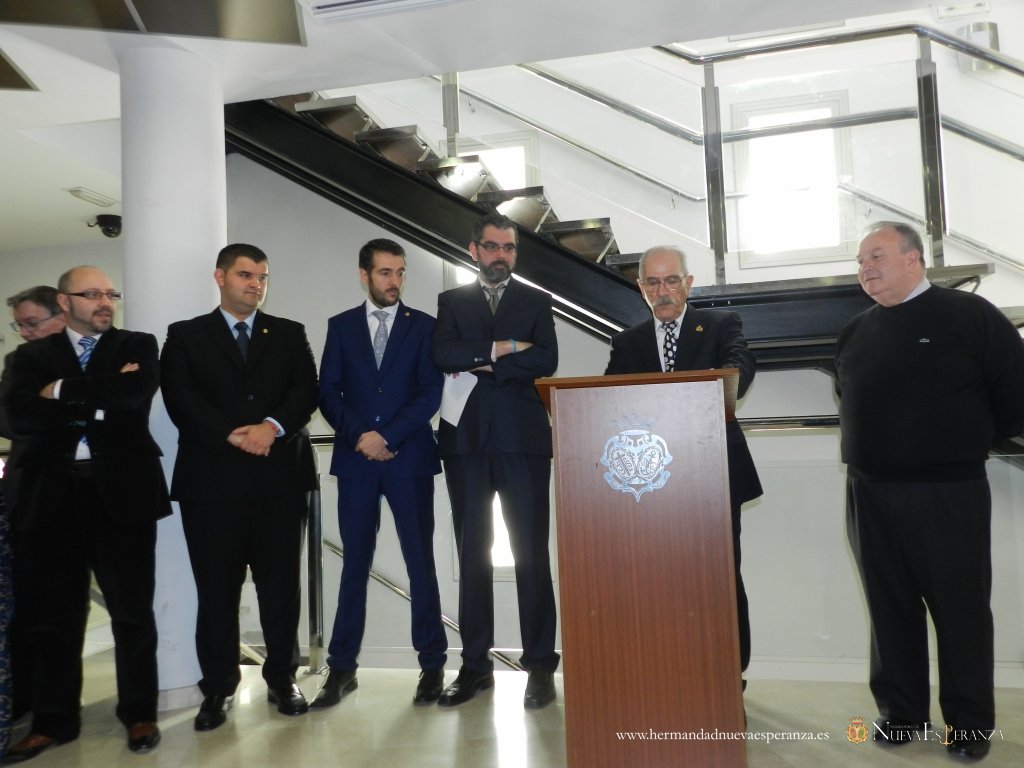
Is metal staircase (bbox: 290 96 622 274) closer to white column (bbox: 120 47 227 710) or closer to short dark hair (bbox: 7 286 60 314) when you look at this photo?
white column (bbox: 120 47 227 710)

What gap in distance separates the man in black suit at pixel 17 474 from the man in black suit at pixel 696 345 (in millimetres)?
1954

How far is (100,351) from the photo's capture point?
9.31 ft

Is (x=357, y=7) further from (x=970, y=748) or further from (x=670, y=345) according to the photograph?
(x=970, y=748)

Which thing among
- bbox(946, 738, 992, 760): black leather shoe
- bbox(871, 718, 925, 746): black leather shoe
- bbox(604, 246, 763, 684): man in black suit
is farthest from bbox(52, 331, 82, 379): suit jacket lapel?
bbox(946, 738, 992, 760): black leather shoe

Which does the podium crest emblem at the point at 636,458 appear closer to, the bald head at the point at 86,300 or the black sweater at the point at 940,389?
the black sweater at the point at 940,389

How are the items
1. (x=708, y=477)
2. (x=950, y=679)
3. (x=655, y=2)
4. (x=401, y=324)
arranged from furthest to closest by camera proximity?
(x=655, y=2) → (x=401, y=324) → (x=950, y=679) → (x=708, y=477)

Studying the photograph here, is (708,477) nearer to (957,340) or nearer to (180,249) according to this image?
(957,340)

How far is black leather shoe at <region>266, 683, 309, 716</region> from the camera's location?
9.66 feet

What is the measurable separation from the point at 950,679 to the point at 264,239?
Answer: 5596 millimetres

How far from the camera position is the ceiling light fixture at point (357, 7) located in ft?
11.3

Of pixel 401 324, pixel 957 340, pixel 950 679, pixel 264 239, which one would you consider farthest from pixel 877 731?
pixel 264 239

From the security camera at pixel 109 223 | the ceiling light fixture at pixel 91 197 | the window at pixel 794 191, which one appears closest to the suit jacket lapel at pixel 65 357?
the window at pixel 794 191

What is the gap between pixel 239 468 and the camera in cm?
291

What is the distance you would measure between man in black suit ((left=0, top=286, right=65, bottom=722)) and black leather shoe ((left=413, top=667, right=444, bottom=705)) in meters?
1.32
